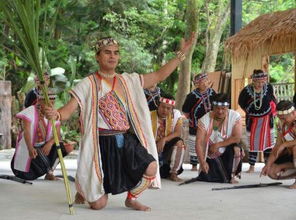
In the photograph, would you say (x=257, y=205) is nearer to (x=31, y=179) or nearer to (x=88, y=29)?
(x=31, y=179)

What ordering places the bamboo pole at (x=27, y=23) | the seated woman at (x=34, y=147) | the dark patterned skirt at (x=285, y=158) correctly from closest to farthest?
the bamboo pole at (x=27, y=23), the dark patterned skirt at (x=285, y=158), the seated woman at (x=34, y=147)

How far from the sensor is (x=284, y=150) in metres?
6.06

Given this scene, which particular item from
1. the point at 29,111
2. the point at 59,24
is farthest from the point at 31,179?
the point at 59,24

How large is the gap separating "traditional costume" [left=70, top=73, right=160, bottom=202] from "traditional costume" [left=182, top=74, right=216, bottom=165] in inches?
119

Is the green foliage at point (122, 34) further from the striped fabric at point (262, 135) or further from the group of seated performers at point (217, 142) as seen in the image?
the group of seated performers at point (217, 142)

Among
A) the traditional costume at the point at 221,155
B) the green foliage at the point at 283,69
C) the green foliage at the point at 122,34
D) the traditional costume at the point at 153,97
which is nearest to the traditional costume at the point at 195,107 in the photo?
the traditional costume at the point at 153,97

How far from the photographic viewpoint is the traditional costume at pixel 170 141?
675 centimetres

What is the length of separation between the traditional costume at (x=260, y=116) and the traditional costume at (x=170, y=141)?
1540mm

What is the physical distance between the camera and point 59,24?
14.3m

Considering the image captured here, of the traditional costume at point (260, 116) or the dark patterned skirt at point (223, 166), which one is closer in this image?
the dark patterned skirt at point (223, 166)

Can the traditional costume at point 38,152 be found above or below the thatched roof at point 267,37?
below

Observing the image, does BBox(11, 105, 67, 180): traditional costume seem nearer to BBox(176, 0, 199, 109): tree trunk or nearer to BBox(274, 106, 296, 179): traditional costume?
BBox(274, 106, 296, 179): traditional costume

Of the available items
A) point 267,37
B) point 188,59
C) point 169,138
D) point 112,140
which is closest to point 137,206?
point 112,140

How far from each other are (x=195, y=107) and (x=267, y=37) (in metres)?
2.57
